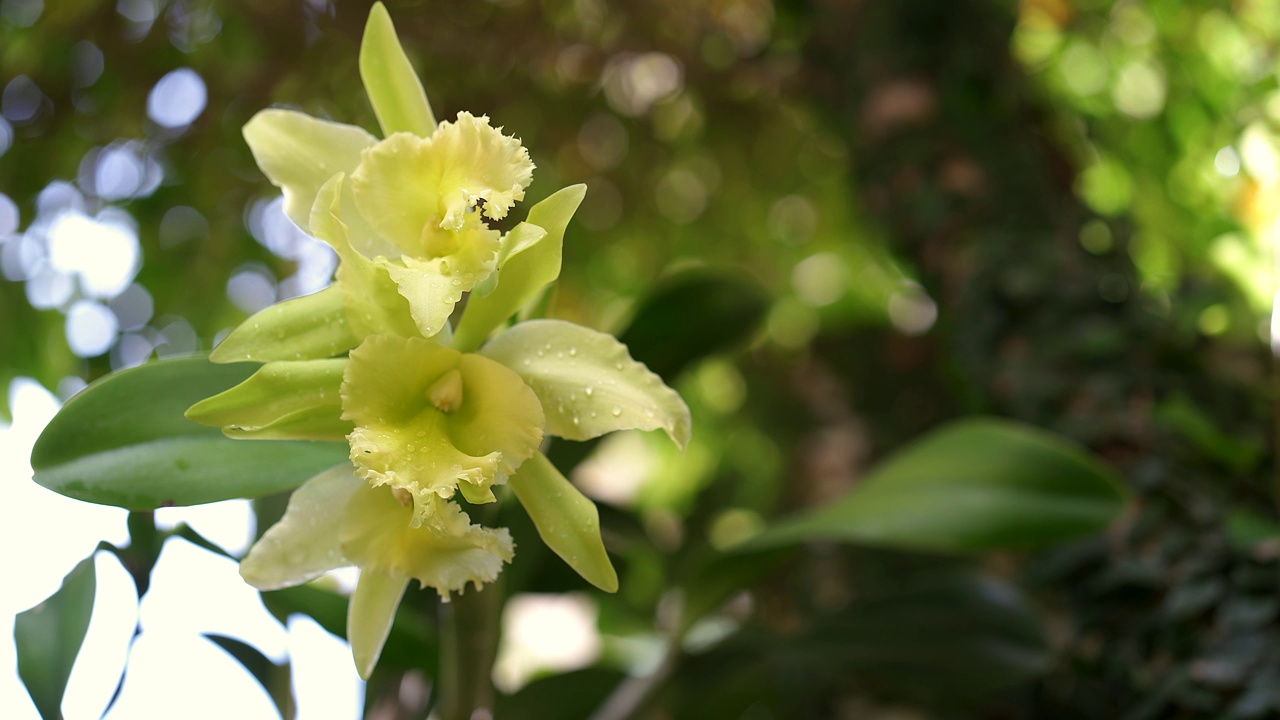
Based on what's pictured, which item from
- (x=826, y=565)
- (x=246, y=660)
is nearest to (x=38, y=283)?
(x=246, y=660)

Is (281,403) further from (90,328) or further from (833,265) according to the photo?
(833,265)

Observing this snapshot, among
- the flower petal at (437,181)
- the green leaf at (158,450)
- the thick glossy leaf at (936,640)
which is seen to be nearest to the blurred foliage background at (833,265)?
the thick glossy leaf at (936,640)

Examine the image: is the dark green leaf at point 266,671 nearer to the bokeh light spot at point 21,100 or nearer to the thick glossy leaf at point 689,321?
the thick glossy leaf at point 689,321

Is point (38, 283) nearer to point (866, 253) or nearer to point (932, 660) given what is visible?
point (932, 660)

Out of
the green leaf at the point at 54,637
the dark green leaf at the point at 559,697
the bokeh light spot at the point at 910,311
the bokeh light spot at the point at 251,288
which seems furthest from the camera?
the bokeh light spot at the point at 910,311

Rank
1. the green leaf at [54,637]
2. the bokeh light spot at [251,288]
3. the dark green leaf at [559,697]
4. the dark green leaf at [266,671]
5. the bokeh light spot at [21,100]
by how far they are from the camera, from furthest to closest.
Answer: the bokeh light spot at [251,288], the bokeh light spot at [21,100], the dark green leaf at [559,697], the dark green leaf at [266,671], the green leaf at [54,637]

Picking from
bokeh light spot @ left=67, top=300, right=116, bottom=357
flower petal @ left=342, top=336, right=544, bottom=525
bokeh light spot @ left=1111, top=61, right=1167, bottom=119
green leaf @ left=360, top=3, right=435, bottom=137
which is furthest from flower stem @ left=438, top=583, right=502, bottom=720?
bokeh light spot @ left=1111, top=61, right=1167, bottom=119
